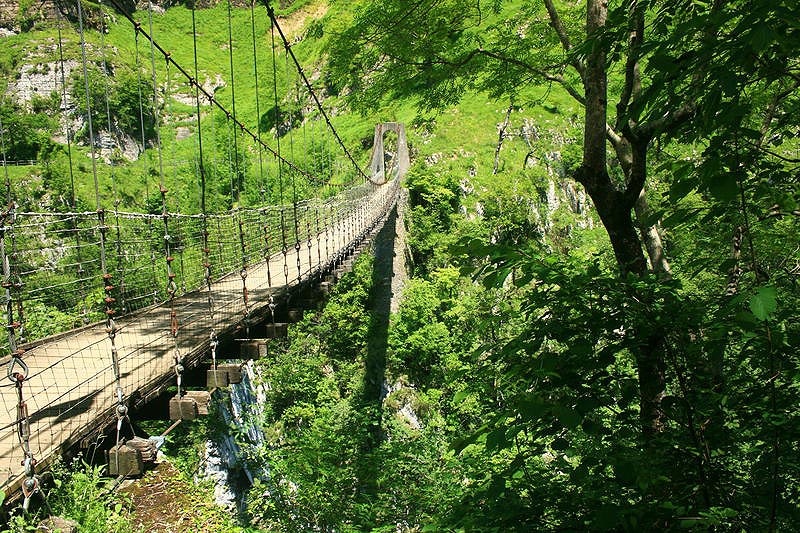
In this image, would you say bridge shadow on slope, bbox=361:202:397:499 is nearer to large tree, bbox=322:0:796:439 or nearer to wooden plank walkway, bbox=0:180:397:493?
wooden plank walkway, bbox=0:180:397:493

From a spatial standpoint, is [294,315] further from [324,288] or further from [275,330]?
[324,288]

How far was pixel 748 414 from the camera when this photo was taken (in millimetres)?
1409

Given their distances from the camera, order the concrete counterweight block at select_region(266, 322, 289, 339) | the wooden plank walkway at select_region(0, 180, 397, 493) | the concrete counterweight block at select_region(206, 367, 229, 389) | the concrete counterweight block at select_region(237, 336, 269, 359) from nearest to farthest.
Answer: the wooden plank walkway at select_region(0, 180, 397, 493) → the concrete counterweight block at select_region(206, 367, 229, 389) → the concrete counterweight block at select_region(237, 336, 269, 359) → the concrete counterweight block at select_region(266, 322, 289, 339)

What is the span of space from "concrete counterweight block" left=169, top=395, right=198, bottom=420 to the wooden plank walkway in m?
0.09

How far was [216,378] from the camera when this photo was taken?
11.1 feet

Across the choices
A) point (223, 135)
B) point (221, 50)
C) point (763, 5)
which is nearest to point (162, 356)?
point (763, 5)

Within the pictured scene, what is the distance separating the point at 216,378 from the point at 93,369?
0.71m

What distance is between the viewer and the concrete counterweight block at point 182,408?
2816 millimetres

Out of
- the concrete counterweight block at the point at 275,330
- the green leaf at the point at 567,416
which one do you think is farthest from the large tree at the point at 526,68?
the concrete counterweight block at the point at 275,330

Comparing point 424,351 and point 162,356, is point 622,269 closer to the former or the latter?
point 162,356

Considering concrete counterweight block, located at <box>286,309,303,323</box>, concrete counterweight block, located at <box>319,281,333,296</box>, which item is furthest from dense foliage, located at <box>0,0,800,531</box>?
concrete counterweight block, located at <box>319,281,333,296</box>

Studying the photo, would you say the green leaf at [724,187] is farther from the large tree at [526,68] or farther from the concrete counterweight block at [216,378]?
the concrete counterweight block at [216,378]

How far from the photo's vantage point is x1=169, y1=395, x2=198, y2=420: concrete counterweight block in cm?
282

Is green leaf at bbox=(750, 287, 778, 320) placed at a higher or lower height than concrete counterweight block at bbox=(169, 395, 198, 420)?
higher
